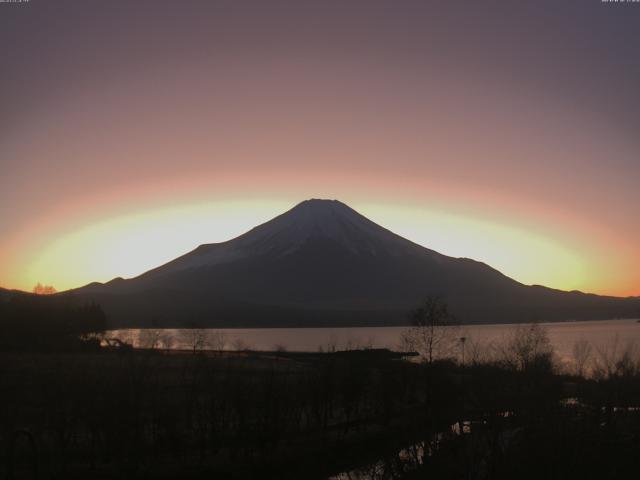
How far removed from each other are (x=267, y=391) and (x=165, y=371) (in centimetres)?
1794

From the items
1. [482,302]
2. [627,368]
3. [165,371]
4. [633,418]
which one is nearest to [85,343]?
[165,371]

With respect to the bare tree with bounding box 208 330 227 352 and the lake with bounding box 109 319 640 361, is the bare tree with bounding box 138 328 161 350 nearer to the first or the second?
the lake with bounding box 109 319 640 361

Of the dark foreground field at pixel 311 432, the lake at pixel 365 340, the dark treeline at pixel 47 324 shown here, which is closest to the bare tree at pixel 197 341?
the lake at pixel 365 340

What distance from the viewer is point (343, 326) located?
153m

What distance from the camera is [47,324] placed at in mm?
54094

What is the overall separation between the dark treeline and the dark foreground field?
873 inches

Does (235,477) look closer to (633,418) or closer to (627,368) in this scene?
(633,418)

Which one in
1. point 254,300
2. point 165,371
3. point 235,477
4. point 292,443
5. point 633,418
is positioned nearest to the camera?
point 633,418

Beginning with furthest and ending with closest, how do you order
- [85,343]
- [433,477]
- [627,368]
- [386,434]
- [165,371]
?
[85,343] < [165,371] < [627,368] < [386,434] < [433,477]

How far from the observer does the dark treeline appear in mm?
48406

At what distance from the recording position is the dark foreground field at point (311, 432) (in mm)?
11109

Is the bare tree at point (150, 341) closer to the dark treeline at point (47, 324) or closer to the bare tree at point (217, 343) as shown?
the dark treeline at point (47, 324)

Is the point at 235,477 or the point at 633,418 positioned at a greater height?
the point at 633,418

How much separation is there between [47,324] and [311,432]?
125 ft
